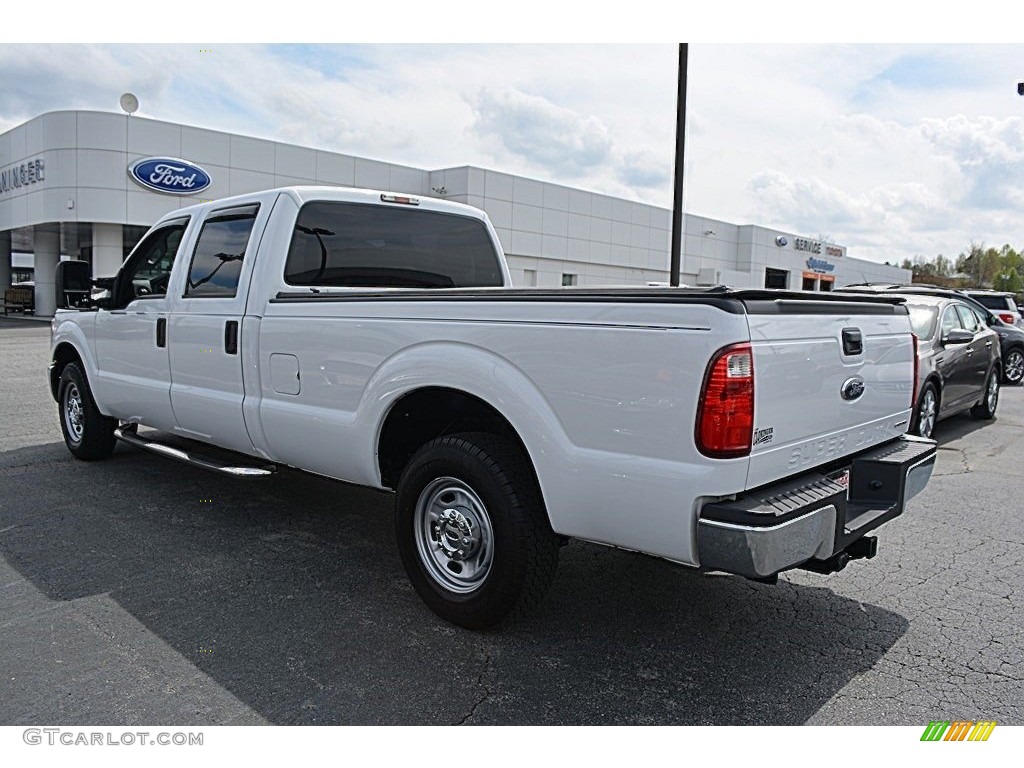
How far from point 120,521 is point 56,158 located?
87.3 ft

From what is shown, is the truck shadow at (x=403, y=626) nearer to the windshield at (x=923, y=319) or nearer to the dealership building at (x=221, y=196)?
the windshield at (x=923, y=319)

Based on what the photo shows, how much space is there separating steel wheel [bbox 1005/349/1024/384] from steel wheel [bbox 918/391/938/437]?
7.84 metres

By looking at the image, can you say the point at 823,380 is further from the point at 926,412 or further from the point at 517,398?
the point at 926,412

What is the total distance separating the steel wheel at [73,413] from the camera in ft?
23.5

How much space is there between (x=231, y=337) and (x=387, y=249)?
1177 millimetres

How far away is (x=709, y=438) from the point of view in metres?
2.98

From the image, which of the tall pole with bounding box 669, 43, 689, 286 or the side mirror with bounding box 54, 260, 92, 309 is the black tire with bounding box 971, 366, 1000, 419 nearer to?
the tall pole with bounding box 669, 43, 689, 286

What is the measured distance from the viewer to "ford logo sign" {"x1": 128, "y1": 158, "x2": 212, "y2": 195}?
27406 millimetres

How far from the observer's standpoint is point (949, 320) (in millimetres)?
9555

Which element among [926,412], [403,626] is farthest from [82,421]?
[926,412]

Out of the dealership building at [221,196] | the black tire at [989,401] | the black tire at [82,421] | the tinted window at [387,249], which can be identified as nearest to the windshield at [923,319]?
the black tire at [989,401]

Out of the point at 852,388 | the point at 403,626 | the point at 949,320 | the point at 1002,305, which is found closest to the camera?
the point at 852,388

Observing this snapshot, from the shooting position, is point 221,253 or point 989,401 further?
point 989,401

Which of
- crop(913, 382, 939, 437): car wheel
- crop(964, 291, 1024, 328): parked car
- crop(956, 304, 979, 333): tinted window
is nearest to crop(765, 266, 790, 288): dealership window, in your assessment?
crop(964, 291, 1024, 328): parked car
